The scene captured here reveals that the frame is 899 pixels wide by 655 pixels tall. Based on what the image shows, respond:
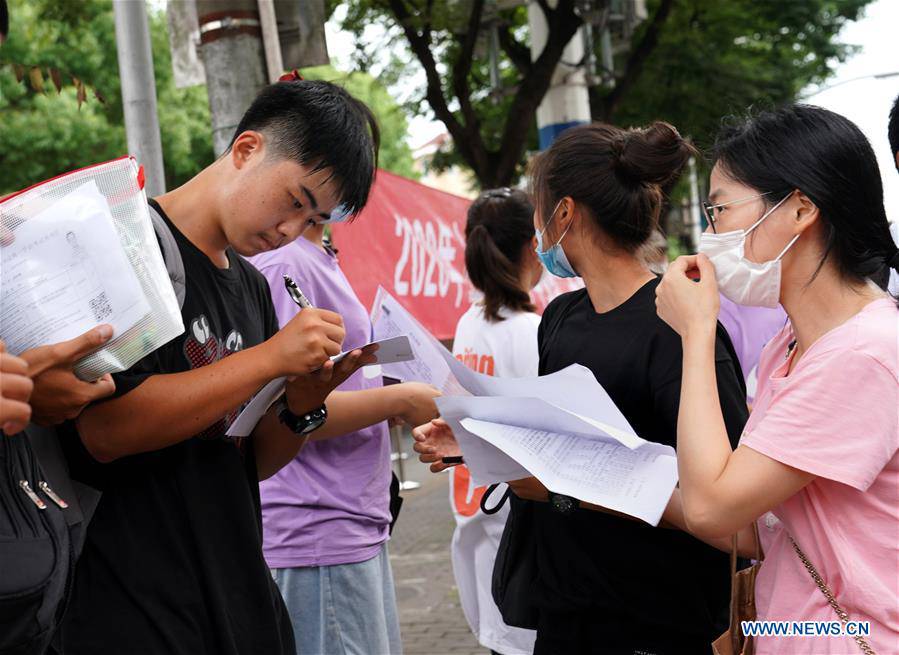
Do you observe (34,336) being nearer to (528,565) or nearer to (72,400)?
(72,400)

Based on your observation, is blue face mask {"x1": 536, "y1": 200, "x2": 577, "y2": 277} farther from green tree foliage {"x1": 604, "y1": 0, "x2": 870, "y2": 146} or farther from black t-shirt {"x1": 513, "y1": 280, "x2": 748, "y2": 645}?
green tree foliage {"x1": 604, "y1": 0, "x2": 870, "y2": 146}

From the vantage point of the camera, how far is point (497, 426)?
6.49 feet

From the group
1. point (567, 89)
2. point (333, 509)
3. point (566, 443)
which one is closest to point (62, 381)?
point (566, 443)

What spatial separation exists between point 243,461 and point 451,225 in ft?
17.9

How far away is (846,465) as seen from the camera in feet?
5.16

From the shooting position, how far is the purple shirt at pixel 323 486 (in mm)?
2686

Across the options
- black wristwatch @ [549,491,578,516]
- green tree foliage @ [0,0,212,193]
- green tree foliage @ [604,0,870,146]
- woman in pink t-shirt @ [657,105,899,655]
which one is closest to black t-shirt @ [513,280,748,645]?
black wristwatch @ [549,491,578,516]

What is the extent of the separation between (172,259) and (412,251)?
4.66 m

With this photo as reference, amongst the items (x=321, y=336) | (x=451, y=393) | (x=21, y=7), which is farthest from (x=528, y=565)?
(x=21, y=7)

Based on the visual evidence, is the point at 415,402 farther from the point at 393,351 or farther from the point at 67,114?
the point at 67,114

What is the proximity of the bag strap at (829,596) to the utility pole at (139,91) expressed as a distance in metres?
3.53

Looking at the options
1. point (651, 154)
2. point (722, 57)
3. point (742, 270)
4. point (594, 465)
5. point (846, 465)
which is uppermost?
point (651, 154)

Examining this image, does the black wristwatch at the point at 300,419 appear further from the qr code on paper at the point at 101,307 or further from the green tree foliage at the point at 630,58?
the green tree foliage at the point at 630,58

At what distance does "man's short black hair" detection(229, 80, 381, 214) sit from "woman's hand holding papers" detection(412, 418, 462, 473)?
1.88 ft
